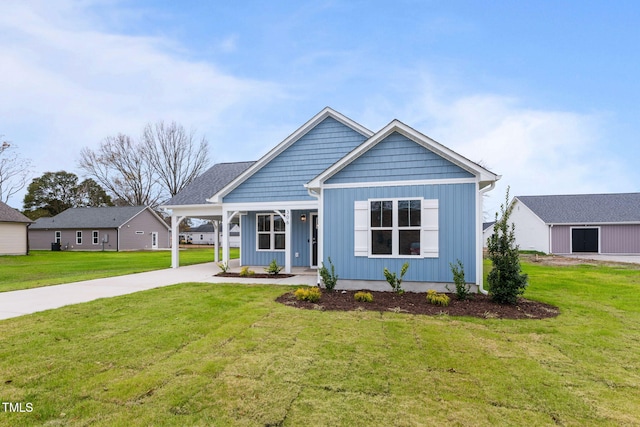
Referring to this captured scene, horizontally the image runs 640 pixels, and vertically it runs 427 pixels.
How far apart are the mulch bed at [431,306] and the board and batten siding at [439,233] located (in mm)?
692

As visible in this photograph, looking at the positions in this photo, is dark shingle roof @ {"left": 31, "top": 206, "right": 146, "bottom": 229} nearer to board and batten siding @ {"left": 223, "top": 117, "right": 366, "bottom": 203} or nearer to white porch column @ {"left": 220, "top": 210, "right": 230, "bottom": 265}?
white porch column @ {"left": 220, "top": 210, "right": 230, "bottom": 265}

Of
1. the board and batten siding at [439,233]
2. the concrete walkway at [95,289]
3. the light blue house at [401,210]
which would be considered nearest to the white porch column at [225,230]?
the concrete walkway at [95,289]

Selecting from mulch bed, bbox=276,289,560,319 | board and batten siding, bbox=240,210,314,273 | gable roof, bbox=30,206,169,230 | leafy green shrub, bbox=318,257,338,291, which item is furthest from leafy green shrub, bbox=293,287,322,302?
gable roof, bbox=30,206,169,230

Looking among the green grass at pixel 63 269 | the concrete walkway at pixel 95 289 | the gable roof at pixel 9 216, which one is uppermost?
the gable roof at pixel 9 216

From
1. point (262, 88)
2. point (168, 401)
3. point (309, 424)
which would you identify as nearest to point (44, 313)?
point (168, 401)

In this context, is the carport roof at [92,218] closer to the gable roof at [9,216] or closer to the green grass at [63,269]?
the gable roof at [9,216]

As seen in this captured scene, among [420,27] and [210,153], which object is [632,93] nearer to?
[420,27]

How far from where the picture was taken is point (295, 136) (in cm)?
1217

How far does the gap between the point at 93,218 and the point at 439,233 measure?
3765cm

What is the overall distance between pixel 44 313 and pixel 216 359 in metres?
4.35

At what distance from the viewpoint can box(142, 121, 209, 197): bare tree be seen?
38.9 meters

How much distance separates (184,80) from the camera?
18.0 metres

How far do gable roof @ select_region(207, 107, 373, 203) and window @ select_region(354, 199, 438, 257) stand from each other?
13.3ft

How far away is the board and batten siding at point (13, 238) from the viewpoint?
85.3 feet
